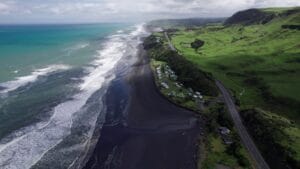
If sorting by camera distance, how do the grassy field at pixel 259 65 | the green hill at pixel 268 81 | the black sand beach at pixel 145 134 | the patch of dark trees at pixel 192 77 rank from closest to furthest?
the black sand beach at pixel 145 134 < the green hill at pixel 268 81 < the grassy field at pixel 259 65 < the patch of dark trees at pixel 192 77

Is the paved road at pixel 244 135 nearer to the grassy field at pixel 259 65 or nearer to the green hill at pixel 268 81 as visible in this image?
the green hill at pixel 268 81

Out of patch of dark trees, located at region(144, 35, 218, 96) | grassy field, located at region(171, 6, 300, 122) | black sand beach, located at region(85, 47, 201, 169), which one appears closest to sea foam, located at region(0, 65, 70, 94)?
black sand beach, located at region(85, 47, 201, 169)

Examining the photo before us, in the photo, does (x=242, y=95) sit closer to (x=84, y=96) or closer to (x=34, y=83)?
(x=84, y=96)

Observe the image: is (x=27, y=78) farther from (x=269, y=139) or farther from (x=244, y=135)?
(x=269, y=139)

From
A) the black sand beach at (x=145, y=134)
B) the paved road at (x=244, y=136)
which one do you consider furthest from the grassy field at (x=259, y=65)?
the black sand beach at (x=145, y=134)

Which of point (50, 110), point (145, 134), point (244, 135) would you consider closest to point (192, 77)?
point (244, 135)

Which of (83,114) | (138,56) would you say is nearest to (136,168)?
(83,114)
